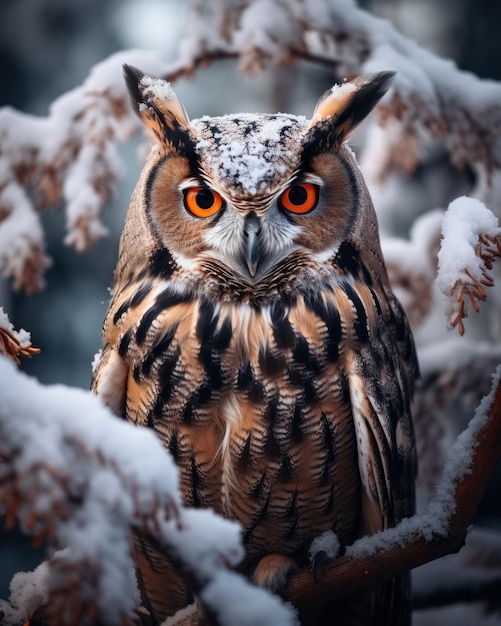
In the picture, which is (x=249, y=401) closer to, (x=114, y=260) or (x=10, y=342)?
(x=10, y=342)

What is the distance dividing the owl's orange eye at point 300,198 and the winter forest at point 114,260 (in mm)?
240

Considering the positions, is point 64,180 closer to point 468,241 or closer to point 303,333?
point 303,333

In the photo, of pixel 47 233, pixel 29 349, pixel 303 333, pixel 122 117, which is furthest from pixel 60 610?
pixel 47 233

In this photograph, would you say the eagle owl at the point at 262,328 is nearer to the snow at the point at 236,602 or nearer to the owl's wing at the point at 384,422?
the owl's wing at the point at 384,422

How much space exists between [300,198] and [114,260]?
1.62 m

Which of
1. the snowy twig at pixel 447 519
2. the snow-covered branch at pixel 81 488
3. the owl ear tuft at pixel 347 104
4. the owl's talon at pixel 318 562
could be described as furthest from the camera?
the owl ear tuft at pixel 347 104

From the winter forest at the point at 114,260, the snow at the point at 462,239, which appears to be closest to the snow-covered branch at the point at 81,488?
the winter forest at the point at 114,260

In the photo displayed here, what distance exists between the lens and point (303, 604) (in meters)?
1.06

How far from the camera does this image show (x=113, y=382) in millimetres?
1186

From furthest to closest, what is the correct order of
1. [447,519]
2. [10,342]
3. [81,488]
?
1. [447,519]
2. [10,342]
3. [81,488]

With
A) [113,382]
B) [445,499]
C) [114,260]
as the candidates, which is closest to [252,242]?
[113,382]

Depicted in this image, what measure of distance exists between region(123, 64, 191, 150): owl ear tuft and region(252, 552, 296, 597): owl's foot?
0.79 m

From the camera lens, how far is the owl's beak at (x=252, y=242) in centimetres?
106

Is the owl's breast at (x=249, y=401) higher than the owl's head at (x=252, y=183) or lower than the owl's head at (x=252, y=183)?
Result: lower
